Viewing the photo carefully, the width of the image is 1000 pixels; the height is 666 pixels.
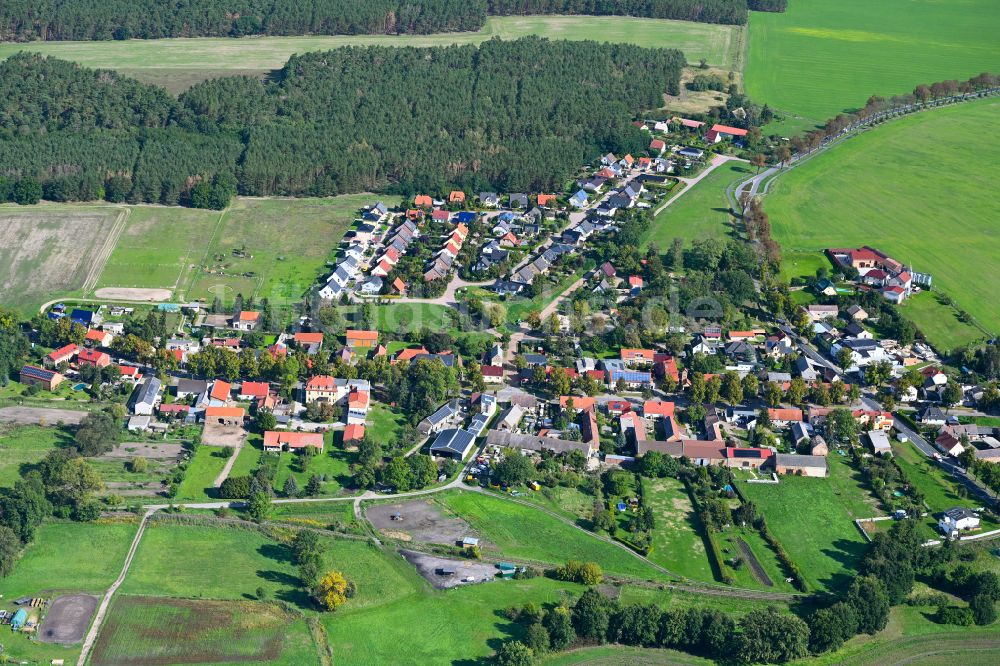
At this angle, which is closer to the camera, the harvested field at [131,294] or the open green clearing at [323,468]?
the open green clearing at [323,468]

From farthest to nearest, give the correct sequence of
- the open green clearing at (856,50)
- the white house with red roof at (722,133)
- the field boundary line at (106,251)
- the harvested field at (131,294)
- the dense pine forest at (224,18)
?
1. the dense pine forest at (224,18)
2. the open green clearing at (856,50)
3. the white house with red roof at (722,133)
4. the field boundary line at (106,251)
5. the harvested field at (131,294)

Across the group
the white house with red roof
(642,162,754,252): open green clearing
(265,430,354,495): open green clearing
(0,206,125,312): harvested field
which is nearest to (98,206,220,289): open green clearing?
(0,206,125,312): harvested field

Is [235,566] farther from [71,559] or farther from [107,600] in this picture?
[71,559]

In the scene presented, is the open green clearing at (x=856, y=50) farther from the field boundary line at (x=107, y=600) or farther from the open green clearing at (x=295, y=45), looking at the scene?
the field boundary line at (x=107, y=600)

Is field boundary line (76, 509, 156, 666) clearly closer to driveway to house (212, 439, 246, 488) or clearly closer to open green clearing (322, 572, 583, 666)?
driveway to house (212, 439, 246, 488)

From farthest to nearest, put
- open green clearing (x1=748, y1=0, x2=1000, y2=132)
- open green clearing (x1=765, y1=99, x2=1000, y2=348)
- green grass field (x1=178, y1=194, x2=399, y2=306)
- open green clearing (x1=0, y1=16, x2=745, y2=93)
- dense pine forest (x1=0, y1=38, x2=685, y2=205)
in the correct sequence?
open green clearing (x1=0, y1=16, x2=745, y2=93) < open green clearing (x1=748, y1=0, x2=1000, y2=132) < dense pine forest (x1=0, y1=38, x2=685, y2=205) < open green clearing (x1=765, y1=99, x2=1000, y2=348) < green grass field (x1=178, y1=194, x2=399, y2=306)

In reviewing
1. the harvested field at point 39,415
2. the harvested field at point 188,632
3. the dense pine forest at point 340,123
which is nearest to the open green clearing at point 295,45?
the dense pine forest at point 340,123
